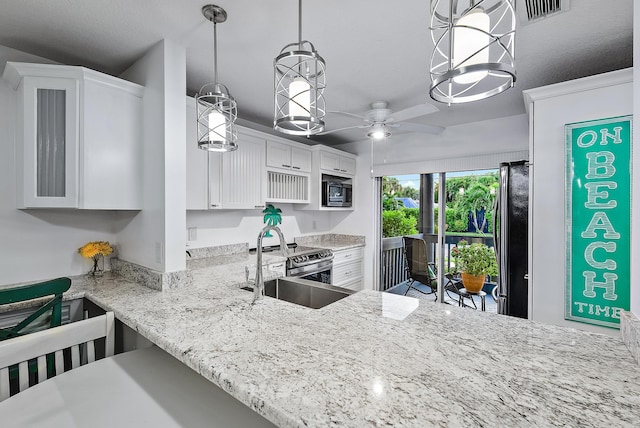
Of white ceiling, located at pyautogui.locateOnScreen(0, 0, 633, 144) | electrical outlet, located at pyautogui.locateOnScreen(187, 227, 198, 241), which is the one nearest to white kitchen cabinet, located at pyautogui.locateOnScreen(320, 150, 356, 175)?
white ceiling, located at pyautogui.locateOnScreen(0, 0, 633, 144)

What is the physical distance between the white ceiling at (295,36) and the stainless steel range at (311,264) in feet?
5.70

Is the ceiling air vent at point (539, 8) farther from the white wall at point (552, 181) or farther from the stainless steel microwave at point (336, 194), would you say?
the stainless steel microwave at point (336, 194)

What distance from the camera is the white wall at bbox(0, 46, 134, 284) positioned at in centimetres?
189

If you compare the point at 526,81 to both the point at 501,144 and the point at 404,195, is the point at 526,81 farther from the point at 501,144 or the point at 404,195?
the point at 404,195

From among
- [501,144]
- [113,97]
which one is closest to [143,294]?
[113,97]

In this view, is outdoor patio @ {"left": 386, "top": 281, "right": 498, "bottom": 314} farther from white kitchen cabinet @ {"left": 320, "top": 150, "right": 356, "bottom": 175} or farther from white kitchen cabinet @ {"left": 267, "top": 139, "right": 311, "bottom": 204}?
white kitchen cabinet @ {"left": 267, "top": 139, "right": 311, "bottom": 204}

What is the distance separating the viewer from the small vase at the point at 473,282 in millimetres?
Answer: 3244

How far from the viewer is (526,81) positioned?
7.84 ft

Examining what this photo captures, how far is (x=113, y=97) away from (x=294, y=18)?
4.11 ft

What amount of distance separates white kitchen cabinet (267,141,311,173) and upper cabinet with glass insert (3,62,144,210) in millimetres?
1658

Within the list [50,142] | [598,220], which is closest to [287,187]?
[50,142]

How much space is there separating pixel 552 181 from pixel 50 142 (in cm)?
323

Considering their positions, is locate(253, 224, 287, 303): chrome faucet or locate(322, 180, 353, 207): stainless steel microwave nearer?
locate(253, 224, 287, 303): chrome faucet

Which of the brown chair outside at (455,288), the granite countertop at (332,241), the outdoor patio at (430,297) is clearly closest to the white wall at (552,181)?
the outdoor patio at (430,297)
